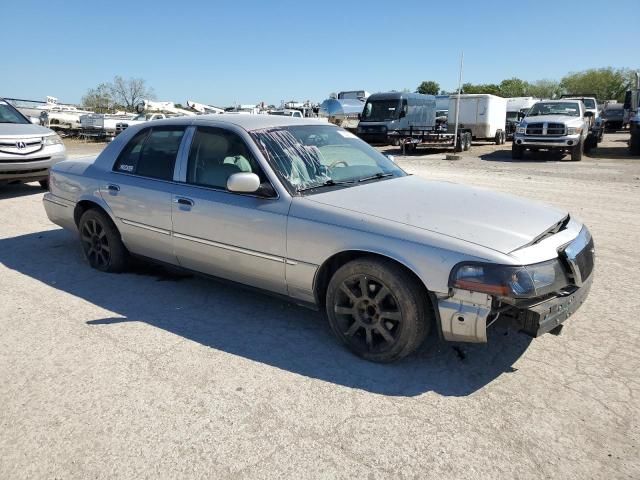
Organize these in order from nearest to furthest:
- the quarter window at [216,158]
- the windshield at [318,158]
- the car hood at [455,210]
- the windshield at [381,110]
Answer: the car hood at [455,210], the windshield at [318,158], the quarter window at [216,158], the windshield at [381,110]

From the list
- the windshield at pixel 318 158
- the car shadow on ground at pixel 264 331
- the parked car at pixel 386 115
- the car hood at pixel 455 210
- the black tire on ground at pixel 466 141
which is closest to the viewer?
the car hood at pixel 455 210

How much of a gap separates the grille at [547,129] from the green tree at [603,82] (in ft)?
218

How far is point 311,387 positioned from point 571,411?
4.78ft

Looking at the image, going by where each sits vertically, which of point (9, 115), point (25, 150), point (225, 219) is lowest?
point (225, 219)

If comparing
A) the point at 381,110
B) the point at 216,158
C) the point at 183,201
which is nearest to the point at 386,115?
the point at 381,110

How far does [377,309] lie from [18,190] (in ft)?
32.2

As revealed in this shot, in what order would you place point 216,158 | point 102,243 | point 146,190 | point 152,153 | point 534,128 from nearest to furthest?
point 216,158
point 146,190
point 152,153
point 102,243
point 534,128

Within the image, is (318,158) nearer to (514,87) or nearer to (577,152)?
(577,152)

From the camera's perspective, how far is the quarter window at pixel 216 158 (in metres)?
3.88

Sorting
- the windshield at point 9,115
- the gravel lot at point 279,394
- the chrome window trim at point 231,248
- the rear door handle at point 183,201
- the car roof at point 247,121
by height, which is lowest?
the gravel lot at point 279,394

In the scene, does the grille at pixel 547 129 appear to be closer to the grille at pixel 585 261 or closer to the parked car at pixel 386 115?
the parked car at pixel 386 115

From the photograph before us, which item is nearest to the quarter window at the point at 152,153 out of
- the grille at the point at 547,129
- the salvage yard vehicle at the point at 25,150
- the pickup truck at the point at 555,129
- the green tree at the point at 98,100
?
the salvage yard vehicle at the point at 25,150

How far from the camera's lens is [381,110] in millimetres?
24219

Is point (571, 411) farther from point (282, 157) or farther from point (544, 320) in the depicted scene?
point (282, 157)
